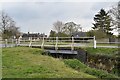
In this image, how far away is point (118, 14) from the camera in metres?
35.7

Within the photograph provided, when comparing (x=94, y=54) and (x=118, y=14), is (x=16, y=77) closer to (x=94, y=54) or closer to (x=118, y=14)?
(x=94, y=54)

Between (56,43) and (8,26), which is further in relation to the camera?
(8,26)

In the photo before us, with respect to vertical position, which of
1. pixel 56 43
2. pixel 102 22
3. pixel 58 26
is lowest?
pixel 56 43

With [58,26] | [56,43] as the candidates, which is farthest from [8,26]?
[56,43]

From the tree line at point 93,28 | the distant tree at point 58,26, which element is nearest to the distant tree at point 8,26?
the tree line at point 93,28

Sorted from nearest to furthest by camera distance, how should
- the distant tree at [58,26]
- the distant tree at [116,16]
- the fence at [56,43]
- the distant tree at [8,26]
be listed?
the fence at [56,43], the distant tree at [116,16], the distant tree at [8,26], the distant tree at [58,26]

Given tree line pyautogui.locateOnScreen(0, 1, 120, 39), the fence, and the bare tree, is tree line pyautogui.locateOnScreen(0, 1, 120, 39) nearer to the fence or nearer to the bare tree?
the bare tree

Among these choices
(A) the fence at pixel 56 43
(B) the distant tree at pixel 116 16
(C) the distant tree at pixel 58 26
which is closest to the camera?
(A) the fence at pixel 56 43

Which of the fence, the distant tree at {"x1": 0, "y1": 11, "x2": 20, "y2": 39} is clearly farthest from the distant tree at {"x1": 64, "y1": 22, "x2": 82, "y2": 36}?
the fence

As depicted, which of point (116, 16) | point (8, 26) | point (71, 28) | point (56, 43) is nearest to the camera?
point (56, 43)

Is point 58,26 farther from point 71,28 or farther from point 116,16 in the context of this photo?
point 116,16

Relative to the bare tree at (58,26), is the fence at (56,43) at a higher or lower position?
lower

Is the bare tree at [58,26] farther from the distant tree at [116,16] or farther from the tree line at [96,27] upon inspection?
the distant tree at [116,16]

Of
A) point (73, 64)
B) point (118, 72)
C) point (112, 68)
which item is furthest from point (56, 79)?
point (112, 68)
